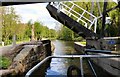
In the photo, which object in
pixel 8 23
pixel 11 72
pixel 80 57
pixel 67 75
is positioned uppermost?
pixel 8 23

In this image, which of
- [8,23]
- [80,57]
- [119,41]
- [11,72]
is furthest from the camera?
[8,23]

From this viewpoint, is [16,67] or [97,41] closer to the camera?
[16,67]

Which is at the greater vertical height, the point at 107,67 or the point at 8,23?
the point at 8,23

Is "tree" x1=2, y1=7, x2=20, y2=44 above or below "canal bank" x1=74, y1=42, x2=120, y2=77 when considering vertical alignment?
above

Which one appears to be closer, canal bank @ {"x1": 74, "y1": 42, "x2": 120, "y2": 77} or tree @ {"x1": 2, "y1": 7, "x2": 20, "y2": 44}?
canal bank @ {"x1": 74, "y1": 42, "x2": 120, "y2": 77}

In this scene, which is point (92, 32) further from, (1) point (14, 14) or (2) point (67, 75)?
(1) point (14, 14)

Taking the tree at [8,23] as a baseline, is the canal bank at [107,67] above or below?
below

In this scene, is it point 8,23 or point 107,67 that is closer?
point 107,67

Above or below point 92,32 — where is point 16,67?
below

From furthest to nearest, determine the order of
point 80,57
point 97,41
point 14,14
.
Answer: point 14,14 → point 97,41 → point 80,57

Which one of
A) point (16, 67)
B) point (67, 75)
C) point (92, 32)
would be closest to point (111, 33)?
point (92, 32)

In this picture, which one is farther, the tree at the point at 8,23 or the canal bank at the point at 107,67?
the tree at the point at 8,23

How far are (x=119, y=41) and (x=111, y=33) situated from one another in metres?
11.2

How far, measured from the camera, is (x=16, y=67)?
8.48 metres
